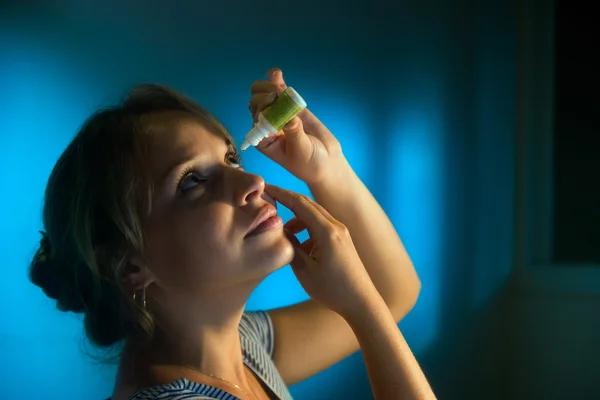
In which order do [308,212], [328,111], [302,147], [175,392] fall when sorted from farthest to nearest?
[328,111] < [302,147] < [308,212] < [175,392]

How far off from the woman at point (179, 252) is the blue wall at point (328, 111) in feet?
0.36

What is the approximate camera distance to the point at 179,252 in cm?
61

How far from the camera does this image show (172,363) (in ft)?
2.06

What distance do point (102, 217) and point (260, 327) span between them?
0.32m

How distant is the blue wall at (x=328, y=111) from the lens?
73cm

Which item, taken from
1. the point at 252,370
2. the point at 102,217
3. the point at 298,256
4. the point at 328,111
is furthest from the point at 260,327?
the point at 328,111

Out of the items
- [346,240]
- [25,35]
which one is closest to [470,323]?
[346,240]

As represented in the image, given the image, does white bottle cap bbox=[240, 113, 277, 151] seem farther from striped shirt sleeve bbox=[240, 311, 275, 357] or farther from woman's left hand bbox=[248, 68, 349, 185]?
striped shirt sleeve bbox=[240, 311, 275, 357]

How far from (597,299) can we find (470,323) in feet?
0.88

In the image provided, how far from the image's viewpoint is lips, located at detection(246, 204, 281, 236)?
61 centimetres

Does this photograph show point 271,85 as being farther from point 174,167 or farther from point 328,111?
point 328,111

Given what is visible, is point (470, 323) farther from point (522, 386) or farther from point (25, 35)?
point (25, 35)

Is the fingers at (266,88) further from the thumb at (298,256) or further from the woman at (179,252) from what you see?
the thumb at (298,256)

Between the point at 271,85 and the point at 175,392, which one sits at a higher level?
the point at 271,85
